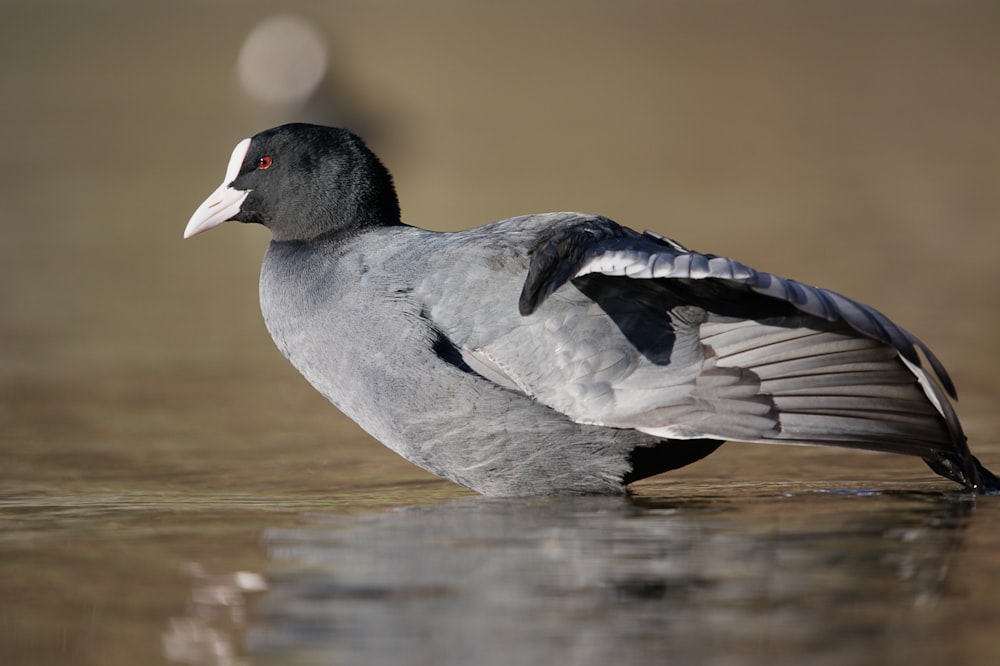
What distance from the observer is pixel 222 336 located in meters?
8.05

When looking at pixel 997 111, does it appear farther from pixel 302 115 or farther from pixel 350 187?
pixel 350 187

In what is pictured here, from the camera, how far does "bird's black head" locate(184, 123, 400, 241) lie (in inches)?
196

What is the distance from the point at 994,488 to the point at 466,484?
1.59m

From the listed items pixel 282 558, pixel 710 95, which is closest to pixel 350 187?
pixel 282 558

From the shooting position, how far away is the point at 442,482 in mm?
5250

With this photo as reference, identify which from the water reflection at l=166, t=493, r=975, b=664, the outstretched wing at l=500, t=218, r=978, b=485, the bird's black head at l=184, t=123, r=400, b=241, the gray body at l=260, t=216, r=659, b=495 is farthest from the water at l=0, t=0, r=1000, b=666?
the bird's black head at l=184, t=123, r=400, b=241

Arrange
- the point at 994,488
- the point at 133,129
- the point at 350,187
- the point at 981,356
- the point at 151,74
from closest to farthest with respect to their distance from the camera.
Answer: the point at 994,488 → the point at 350,187 → the point at 981,356 → the point at 133,129 → the point at 151,74

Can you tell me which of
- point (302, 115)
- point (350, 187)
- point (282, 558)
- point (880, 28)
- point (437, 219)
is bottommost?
point (282, 558)

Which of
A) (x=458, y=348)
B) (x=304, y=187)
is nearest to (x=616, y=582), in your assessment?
(x=458, y=348)

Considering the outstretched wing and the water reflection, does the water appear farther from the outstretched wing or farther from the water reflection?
the outstretched wing

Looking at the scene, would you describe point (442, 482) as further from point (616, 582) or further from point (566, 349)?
point (616, 582)

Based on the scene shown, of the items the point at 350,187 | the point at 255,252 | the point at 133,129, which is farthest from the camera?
the point at 133,129

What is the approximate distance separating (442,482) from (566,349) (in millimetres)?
1197

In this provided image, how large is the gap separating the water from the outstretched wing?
0.92 ft
